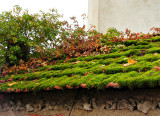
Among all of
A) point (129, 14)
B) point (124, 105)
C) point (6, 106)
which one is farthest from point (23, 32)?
point (129, 14)

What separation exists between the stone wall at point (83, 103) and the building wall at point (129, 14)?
681cm

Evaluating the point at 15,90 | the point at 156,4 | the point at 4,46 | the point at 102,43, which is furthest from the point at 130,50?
the point at 156,4

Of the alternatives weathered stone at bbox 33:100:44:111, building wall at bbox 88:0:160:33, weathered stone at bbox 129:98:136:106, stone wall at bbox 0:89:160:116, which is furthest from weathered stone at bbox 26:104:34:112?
building wall at bbox 88:0:160:33

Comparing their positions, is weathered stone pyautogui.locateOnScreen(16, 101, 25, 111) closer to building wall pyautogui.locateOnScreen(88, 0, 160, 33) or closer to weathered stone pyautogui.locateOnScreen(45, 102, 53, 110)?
weathered stone pyautogui.locateOnScreen(45, 102, 53, 110)

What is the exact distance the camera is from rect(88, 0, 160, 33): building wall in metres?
9.81

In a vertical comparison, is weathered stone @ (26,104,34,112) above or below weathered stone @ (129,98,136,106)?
below

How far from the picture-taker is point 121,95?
11.7 feet

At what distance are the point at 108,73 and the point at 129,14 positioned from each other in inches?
272

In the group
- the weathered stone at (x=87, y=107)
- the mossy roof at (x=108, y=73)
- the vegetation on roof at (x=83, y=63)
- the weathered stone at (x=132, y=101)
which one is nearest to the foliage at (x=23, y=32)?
the vegetation on roof at (x=83, y=63)

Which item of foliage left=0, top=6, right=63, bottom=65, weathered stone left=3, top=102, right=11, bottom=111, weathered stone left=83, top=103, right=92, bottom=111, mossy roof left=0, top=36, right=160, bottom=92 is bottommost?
weathered stone left=3, top=102, right=11, bottom=111

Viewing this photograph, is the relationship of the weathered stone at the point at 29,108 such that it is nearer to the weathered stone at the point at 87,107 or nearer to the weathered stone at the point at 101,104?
the weathered stone at the point at 87,107

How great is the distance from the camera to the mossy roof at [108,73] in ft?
10.7

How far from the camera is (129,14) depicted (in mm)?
10188

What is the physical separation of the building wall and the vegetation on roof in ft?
9.65
